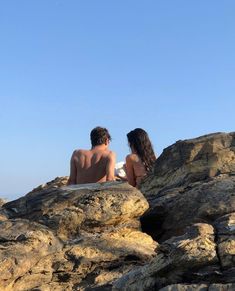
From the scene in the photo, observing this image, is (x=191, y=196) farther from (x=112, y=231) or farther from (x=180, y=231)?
(x=112, y=231)

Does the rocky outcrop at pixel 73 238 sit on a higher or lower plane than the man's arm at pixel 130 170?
lower

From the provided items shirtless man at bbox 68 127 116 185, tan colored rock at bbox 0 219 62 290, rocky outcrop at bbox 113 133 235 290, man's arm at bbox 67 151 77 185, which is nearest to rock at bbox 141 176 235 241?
rocky outcrop at bbox 113 133 235 290

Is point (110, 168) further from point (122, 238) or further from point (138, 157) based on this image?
point (122, 238)

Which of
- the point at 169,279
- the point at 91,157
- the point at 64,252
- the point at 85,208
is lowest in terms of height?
the point at 169,279

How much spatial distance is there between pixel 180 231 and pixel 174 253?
11.0 ft

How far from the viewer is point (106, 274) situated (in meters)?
8.23

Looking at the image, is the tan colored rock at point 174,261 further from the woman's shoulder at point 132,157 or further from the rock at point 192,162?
the woman's shoulder at point 132,157

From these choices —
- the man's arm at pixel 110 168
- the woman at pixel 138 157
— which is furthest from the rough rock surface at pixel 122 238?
the woman at pixel 138 157

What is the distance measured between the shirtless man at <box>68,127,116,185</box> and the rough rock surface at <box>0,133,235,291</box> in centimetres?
137

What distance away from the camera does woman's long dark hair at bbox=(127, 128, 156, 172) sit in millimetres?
12898

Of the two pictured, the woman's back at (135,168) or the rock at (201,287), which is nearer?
the rock at (201,287)

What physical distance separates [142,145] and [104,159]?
4.00ft

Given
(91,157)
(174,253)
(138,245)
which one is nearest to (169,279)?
(174,253)

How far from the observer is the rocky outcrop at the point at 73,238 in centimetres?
813
